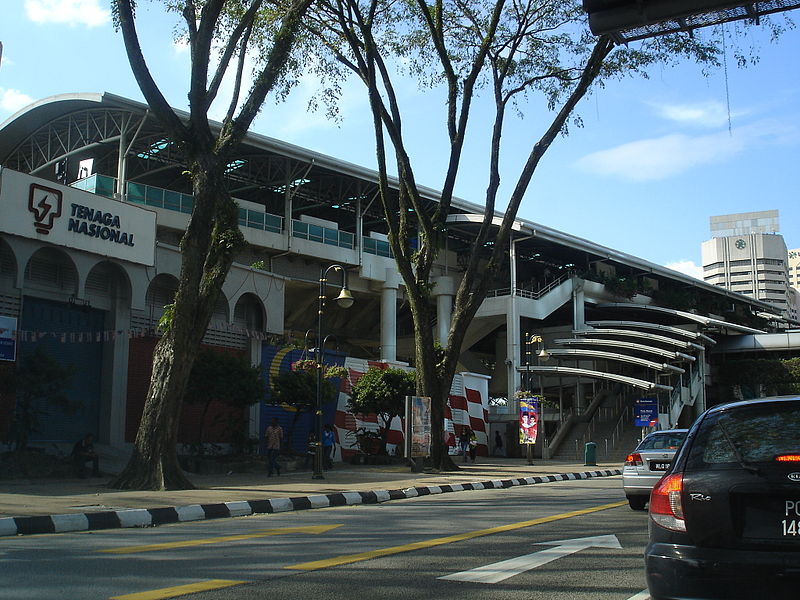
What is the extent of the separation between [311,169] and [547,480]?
72.2 feet

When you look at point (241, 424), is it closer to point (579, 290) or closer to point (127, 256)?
point (127, 256)

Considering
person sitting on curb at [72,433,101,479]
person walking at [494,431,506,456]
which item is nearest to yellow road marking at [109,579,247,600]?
person sitting on curb at [72,433,101,479]

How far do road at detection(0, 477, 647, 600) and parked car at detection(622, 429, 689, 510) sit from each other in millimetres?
1024

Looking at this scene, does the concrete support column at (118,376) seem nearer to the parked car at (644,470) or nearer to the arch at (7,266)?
the arch at (7,266)

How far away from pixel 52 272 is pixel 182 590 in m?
19.3

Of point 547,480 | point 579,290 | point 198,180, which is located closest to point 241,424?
point 547,480

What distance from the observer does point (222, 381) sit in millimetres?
23812

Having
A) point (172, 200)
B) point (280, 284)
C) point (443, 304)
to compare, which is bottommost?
point (280, 284)

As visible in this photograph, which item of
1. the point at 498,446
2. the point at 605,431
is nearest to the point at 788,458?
the point at 498,446

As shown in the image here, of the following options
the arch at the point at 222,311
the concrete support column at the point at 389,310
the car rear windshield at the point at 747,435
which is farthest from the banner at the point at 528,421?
the car rear windshield at the point at 747,435

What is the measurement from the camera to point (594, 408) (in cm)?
4666

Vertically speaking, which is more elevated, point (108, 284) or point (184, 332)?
point (108, 284)

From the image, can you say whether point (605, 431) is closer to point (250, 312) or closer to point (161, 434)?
point (250, 312)

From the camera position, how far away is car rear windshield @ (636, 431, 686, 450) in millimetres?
13906
